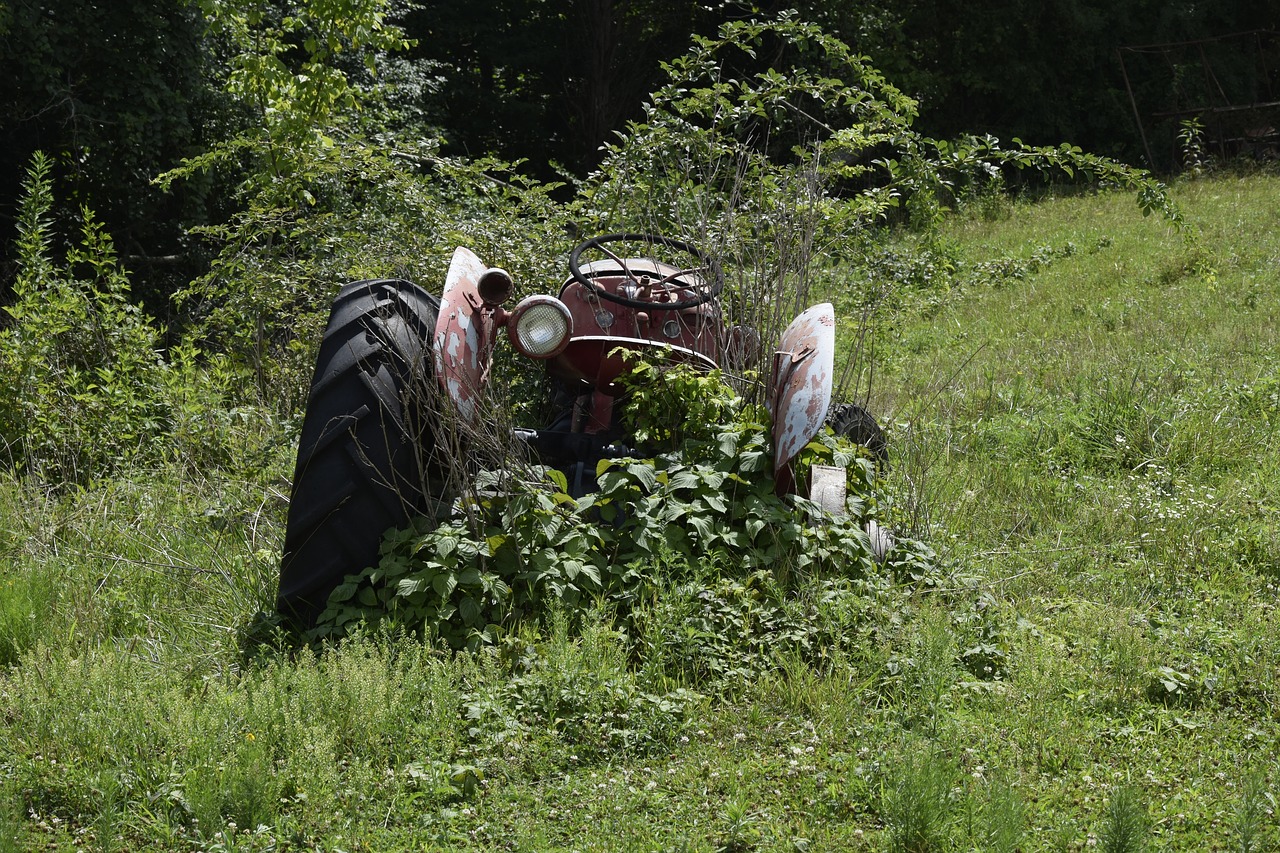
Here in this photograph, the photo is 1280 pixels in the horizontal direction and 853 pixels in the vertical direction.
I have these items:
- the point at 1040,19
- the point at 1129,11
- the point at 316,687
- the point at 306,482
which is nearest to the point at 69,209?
the point at 306,482

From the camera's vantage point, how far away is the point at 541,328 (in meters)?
4.02

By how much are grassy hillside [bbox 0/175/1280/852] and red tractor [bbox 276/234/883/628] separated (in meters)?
0.45

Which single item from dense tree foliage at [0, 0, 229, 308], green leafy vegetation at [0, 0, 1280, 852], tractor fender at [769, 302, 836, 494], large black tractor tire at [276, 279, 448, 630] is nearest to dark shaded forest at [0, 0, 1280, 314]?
dense tree foliage at [0, 0, 229, 308]

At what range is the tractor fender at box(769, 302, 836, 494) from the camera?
12.8ft

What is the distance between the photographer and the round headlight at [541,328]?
13.2 feet

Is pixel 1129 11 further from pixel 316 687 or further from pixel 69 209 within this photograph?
pixel 316 687

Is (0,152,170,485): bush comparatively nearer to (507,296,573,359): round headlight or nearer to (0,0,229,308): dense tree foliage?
(507,296,573,359): round headlight

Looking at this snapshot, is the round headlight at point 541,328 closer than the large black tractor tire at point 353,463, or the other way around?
the large black tractor tire at point 353,463

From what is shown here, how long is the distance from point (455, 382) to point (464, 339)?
0.20m

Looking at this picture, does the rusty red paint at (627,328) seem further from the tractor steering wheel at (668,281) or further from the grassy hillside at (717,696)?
the grassy hillside at (717,696)

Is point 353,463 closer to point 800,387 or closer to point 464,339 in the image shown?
point 464,339

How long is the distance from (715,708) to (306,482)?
1542 millimetres

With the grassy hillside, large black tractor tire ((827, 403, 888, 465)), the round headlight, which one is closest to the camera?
the grassy hillside

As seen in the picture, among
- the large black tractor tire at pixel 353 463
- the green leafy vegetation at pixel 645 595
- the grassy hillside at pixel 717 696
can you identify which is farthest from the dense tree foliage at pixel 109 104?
the large black tractor tire at pixel 353 463
